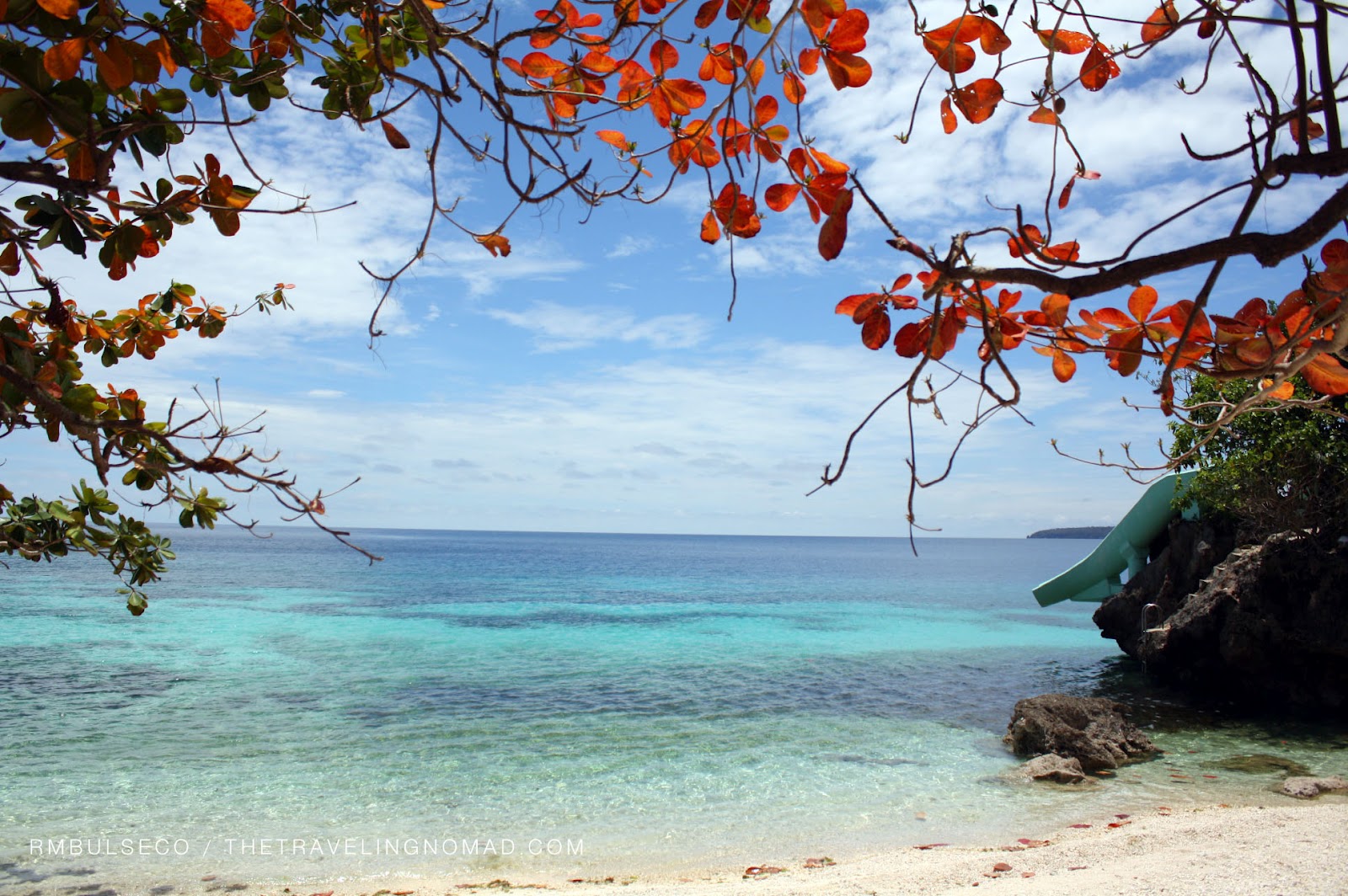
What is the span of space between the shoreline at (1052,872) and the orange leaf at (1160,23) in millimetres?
4239

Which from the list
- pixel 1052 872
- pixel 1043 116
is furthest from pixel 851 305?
pixel 1052 872

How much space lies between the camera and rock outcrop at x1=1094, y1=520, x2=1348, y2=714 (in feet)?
30.1

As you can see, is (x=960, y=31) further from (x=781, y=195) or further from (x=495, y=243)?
(x=495, y=243)

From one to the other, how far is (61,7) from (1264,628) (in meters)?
12.1

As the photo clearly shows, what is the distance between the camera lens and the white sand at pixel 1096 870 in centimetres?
420

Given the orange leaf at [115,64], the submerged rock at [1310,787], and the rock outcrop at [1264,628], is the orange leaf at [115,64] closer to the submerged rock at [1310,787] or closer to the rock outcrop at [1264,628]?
the submerged rock at [1310,787]

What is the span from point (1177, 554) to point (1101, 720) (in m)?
6.05

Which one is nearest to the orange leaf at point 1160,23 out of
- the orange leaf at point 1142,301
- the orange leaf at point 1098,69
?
the orange leaf at point 1098,69

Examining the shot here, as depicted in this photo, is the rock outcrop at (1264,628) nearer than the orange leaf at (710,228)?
No

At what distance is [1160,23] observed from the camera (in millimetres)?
1403

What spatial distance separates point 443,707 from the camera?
35.8ft

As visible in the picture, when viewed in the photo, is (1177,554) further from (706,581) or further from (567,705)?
(706,581)

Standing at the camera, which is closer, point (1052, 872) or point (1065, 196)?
point (1065, 196)

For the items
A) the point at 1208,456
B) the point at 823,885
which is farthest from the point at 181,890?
the point at 1208,456
